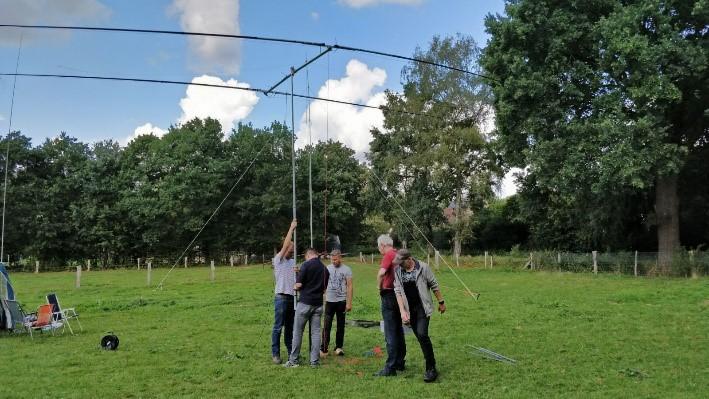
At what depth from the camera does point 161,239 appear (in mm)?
47656

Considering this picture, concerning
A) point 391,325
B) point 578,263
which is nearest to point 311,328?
point 391,325

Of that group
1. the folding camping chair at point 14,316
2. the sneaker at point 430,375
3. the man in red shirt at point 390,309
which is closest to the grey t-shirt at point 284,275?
the man in red shirt at point 390,309

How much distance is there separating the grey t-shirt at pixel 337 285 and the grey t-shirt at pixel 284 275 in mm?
628

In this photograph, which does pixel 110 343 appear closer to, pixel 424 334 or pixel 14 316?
pixel 14 316

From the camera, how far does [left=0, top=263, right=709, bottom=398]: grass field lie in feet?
21.7

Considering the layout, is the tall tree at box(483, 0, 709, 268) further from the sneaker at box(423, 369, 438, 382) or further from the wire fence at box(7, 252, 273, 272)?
the wire fence at box(7, 252, 273, 272)

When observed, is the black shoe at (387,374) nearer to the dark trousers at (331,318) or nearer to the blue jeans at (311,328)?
the blue jeans at (311,328)

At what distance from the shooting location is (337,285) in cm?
849

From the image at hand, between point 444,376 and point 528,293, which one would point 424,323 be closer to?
point 444,376

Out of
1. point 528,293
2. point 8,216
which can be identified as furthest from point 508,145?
point 8,216

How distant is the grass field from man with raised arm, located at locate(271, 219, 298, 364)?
460mm

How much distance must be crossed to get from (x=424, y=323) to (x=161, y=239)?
146 feet

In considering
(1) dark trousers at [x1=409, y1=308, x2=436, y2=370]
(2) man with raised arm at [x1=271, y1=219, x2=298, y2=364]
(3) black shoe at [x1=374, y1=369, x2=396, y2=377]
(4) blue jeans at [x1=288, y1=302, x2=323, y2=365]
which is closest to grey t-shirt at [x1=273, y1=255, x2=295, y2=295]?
(2) man with raised arm at [x1=271, y1=219, x2=298, y2=364]

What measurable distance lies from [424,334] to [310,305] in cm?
177
